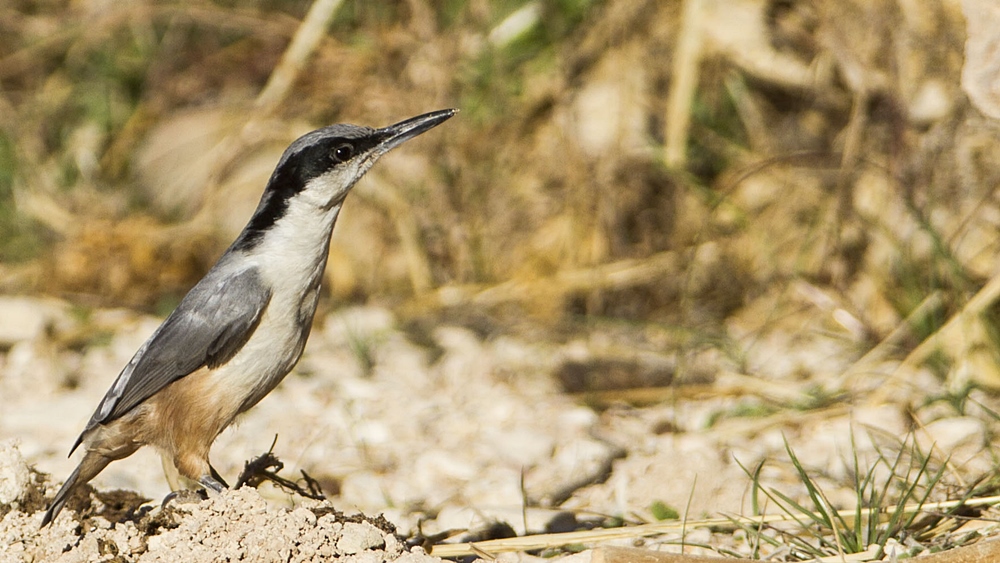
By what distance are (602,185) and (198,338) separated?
2.85 m

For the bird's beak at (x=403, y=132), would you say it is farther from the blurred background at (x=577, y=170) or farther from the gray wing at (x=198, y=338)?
the blurred background at (x=577, y=170)

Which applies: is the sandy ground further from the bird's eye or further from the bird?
the bird's eye

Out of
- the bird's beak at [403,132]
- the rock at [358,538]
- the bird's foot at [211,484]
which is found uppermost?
the bird's beak at [403,132]

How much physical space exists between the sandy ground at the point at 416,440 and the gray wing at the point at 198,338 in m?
0.34

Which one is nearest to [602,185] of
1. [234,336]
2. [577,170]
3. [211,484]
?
[577,170]

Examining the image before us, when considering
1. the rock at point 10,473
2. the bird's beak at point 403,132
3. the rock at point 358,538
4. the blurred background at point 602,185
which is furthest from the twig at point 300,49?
the rock at point 358,538

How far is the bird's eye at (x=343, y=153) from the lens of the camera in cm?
348

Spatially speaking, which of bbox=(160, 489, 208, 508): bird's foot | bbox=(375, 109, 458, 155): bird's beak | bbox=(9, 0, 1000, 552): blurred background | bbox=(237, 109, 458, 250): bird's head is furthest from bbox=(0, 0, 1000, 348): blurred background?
bbox=(160, 489, 208, 508): bird's foot

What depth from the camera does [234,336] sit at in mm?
3227

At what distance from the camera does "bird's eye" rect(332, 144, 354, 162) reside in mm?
3484

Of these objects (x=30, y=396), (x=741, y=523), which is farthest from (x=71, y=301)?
(x=741, y=523)

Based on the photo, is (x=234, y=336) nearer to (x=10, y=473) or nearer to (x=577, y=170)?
(x=10, y=473)

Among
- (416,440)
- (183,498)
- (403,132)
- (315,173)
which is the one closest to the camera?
(183,498)

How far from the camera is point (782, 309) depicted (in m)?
5.55
